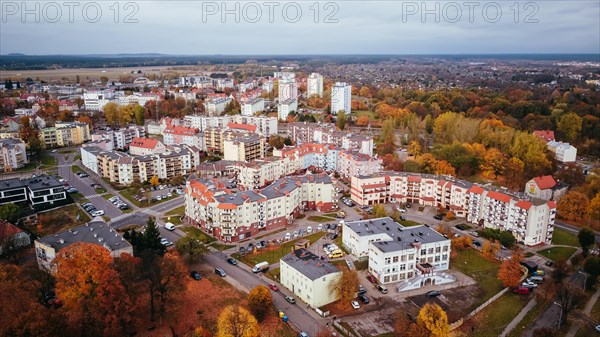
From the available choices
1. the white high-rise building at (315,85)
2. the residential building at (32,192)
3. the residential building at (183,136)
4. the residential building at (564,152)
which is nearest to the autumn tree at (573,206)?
the residential building at (564,152)

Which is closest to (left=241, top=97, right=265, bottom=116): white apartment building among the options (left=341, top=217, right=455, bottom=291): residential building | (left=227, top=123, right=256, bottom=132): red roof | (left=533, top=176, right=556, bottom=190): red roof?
(left=227, top=123, right=256, bottom=132): red roof

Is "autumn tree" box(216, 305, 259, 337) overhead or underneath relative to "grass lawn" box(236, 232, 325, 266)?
overhead

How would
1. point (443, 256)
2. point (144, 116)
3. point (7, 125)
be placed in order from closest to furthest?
1. point (443, 256)
2. point (7, 125)
3. point (144, 116)

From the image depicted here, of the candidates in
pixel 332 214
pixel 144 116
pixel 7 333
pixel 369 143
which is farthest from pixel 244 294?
pixel 144 116

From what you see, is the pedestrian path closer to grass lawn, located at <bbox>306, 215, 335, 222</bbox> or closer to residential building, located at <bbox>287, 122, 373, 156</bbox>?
grass lawn, located at <bbox>306, 215, 335, 222</bbox>

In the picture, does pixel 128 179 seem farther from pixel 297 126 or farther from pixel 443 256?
pixel 443 256

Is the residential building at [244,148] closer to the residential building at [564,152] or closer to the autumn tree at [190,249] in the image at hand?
the autumn tree at [190,249]

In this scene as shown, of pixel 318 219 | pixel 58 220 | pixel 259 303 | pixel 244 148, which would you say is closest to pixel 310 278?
pixel 259 303
